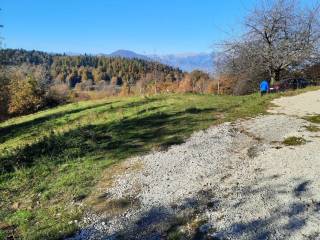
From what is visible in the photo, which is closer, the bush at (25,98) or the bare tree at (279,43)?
the bare tree at (279,43)

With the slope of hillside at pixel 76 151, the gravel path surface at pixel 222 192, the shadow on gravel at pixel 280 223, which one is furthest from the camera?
the slope of hillside at pixel 76 151

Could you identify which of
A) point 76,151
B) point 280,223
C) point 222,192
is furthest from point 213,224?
point 76,151

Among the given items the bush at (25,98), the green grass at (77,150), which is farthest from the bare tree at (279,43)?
the bush at (25,98)

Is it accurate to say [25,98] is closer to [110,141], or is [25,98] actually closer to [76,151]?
[110,141]

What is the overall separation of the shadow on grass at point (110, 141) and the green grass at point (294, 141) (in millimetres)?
3758

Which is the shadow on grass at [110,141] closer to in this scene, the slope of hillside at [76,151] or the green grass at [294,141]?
the slope of hillside at [76,151]

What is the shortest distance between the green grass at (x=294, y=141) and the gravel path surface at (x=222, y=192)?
0.59 feet

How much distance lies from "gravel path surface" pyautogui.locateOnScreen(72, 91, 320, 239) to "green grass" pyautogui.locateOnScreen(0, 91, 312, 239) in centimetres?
Answer: 90

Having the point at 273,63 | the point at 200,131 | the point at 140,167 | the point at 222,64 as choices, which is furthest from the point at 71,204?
the point at 222,64

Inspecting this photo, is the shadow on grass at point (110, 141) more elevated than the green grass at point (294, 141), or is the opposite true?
the green grass at point (294, 141)

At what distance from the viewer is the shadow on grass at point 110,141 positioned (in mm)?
15914

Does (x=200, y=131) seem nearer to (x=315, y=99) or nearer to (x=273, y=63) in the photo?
(x=315, y=99)

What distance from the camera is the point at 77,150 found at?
659 inches

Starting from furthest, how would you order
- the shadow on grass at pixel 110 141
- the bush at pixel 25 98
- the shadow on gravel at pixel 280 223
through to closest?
the bush at pixel 25 98, the shadow on grass at pixel 110 141, the shadow on gravel at pixel 280 223
